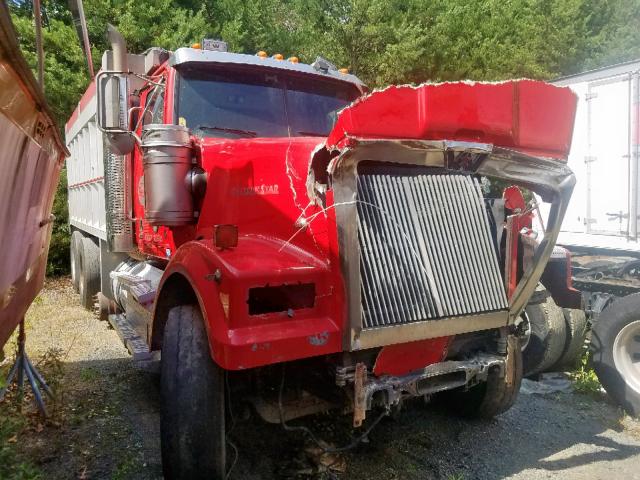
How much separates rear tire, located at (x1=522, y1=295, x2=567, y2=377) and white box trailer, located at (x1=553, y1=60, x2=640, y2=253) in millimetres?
1597

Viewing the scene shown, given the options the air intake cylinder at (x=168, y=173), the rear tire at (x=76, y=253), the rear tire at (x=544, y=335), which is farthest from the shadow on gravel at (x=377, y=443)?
the rear tire at (x=76, y=253)

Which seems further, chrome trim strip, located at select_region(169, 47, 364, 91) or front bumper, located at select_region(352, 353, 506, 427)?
chrome trim strip, located at select_region(169, 47, 364, 91)

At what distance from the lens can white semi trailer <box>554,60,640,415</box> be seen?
4629 millimetres

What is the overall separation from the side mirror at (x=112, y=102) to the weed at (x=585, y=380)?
4.25m

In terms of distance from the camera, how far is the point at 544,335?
4547 millimetres

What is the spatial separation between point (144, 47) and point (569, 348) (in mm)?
10844

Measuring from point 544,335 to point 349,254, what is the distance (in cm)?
268

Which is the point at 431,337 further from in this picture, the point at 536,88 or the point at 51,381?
the point at 51,381

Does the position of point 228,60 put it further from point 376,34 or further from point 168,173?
point 376,34

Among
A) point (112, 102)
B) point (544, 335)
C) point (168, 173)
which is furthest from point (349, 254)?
point (544, 335)

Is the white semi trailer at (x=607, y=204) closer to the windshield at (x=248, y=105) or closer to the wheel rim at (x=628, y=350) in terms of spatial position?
the wheel rim at (x=628, y=350)

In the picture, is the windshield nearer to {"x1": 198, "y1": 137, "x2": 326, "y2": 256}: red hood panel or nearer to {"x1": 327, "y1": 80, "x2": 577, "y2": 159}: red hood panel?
{"x1": 198, "y1": 137, "x2": 326, "y2": 256}: red hood panel

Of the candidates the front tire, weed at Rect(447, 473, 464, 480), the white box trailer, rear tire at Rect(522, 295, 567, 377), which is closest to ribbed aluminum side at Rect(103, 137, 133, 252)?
the front tire

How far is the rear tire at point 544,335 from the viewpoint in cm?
454
